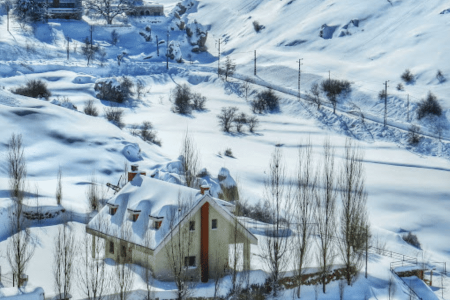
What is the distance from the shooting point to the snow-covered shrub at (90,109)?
73.7 metres

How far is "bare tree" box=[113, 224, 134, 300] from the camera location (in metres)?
26.5

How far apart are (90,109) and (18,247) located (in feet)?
160

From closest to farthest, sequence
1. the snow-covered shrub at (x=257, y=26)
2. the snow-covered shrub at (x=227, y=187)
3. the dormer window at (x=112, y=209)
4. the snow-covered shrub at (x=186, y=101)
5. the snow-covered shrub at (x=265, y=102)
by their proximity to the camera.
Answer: the dormer window at (x=112, y=209) → the snow-covered shrub at (x=227, y=187) → the snow-covered shrub at (x=186, y=101) → the snow-covered shrub at (x=265, y=102) → the snow-covered shrub at (x=257, y=26)

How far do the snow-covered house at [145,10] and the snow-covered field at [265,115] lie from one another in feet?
10.6

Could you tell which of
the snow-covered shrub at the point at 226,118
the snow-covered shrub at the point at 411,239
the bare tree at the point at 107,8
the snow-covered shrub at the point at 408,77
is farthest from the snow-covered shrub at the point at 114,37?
the snow-covered shrub at the point at 411,239

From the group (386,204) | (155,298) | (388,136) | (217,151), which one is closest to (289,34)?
(388,136)

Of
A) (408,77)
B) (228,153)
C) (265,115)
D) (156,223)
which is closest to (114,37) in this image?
(265,115)

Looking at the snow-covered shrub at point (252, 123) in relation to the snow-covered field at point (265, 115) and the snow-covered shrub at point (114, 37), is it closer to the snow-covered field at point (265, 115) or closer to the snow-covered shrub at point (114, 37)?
the snow-covered field at point (265, 115)

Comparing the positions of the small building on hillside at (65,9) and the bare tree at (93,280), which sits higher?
the small building on hillside at (65,9)

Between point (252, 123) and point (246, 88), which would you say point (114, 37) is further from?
point (252, 123)

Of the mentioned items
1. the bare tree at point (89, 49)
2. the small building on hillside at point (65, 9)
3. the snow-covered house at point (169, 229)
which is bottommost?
the snow-covered house at point (169, 229)

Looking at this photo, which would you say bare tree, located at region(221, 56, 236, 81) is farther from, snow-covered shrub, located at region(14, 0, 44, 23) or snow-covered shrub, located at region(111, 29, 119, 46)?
snow-covered shrub, located at region(14, 0, 44, 23)

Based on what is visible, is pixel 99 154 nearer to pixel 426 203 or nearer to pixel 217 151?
pixel 217 151

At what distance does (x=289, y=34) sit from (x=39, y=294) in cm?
9507
